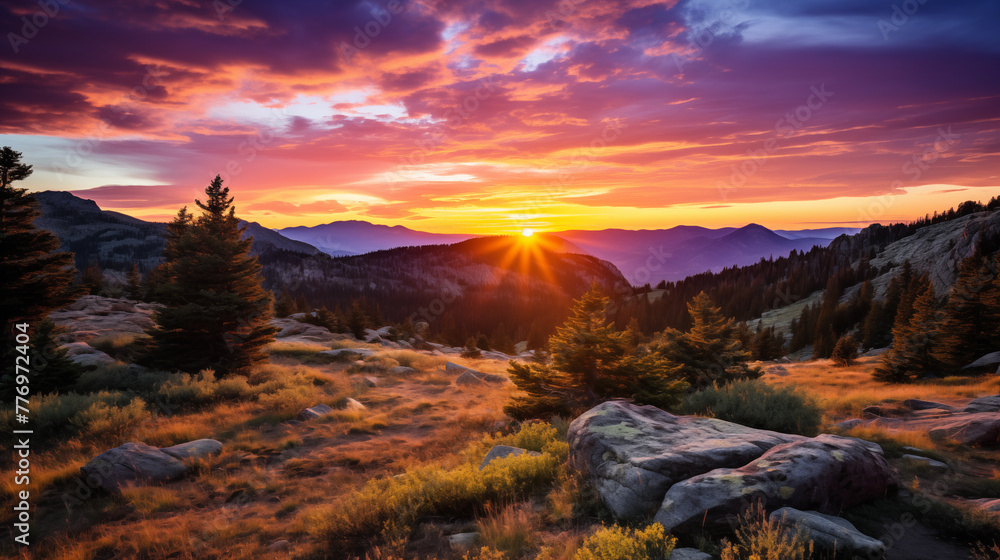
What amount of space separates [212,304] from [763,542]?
22.5m

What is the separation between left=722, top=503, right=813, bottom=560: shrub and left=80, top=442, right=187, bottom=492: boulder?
1151 centimetres

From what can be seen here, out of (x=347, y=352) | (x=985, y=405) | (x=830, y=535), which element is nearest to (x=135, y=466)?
(x=830, y=535)

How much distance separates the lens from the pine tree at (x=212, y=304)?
1883 centimetres

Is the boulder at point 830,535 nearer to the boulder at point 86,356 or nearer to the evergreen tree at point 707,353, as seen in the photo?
the evergreen tree at point 707,353

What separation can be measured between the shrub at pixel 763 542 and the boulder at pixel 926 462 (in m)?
5.85

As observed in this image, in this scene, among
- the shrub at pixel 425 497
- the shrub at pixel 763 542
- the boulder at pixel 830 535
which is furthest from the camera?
the shrub at pixel 425 497

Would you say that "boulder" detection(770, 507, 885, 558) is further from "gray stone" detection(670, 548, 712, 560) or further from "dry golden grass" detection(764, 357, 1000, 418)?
"dry golden grass" detection(764, 357, 1000, 418)

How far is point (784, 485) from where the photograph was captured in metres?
5.23

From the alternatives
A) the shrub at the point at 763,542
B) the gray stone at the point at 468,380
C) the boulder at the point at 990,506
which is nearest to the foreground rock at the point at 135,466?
the shrub at the point at 763,542

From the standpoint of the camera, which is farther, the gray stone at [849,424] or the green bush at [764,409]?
the gray stone at [849,424]

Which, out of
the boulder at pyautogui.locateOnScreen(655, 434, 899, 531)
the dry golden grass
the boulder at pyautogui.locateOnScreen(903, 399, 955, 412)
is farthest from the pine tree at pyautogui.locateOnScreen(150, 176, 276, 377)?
the boulder at pyautogui.locateOnScreen(903, 399, 955, 412)

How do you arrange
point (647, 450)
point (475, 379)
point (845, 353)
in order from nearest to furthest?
point (647, 450), point (475, 379), point (845, 353)

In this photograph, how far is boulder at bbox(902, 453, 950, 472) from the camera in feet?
25.2

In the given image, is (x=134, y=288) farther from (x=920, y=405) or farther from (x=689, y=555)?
(x=920, y=405)
